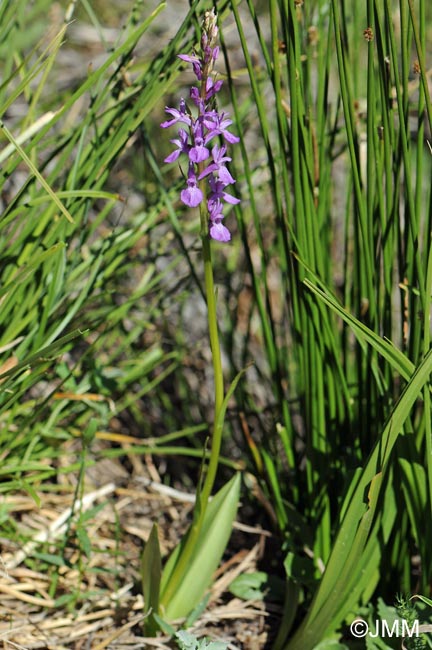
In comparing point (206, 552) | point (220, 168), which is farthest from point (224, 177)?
point (206, 552)

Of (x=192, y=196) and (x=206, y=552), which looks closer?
(x=192, y=196)

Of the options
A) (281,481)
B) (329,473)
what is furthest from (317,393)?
(281,481)

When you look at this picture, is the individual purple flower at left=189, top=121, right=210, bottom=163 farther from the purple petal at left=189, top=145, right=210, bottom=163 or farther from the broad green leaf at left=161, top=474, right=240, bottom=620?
the broad green leaf at left=161, top=474, right=240, bottom=620

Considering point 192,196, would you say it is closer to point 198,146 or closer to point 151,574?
point 198,146

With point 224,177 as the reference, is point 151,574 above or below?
below

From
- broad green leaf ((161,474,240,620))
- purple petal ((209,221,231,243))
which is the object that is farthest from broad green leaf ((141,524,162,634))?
purple petal ((209,221,231,243))

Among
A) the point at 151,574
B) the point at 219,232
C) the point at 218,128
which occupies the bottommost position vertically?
the point at 151,574
